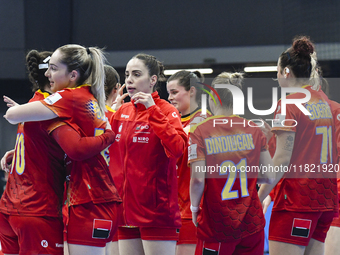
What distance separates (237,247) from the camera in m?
2.52

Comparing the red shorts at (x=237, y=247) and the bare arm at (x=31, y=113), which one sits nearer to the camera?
the bare arm at (x=31, y=113)

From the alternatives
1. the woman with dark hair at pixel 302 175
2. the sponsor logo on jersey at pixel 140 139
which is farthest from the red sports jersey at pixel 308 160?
the sponsor logo on jersey at pixel 140 139

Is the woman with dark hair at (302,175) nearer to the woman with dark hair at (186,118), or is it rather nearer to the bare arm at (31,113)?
the woman with dark hair at (186,118)

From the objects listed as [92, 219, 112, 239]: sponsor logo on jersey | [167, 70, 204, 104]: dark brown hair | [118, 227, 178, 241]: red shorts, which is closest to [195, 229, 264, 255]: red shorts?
[118, 227, 178, 241]: red shorts

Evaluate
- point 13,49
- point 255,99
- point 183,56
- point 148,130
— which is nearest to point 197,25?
point 183,56

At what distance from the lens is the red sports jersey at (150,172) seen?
2711 mm

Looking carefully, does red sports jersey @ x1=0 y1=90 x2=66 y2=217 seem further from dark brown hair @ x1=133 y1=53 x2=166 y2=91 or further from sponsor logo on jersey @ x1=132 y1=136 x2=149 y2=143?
dark brown hair @ x1=133 y1=53 x2=166 y2=91

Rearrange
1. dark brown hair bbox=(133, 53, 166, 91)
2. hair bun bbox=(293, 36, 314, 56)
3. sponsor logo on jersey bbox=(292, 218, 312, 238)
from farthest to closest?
dark brown hair bbox=(133, 53, 166, 91) → hair bun bbox=(293, 36, 314, 56) → sponsor logo on jersey bbox=(292, 218, 312, 238)

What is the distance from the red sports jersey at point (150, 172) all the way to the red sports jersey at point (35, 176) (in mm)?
703

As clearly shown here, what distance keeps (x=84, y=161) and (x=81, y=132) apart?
6.3 inches

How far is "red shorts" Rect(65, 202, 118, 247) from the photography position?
209 cm

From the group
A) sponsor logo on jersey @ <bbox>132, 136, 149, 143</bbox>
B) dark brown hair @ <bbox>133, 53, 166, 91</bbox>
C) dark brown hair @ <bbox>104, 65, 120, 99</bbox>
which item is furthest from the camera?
dark brown hair @ <bbox>104, 65, 120, 99</bbox>

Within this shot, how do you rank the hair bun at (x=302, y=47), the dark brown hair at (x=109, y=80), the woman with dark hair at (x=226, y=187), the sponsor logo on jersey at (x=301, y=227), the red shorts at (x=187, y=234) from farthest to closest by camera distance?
the dark brown hair at (x=109, y=80) < the red shorts at (x=187, y=234) < the hair bun at (x=302, y=47) < the sponsor logo on jersey at (x=301, y=227) < the woman with dark hair at (x=226, y=187)

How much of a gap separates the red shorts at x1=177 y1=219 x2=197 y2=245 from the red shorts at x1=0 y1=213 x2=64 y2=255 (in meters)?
1.21
